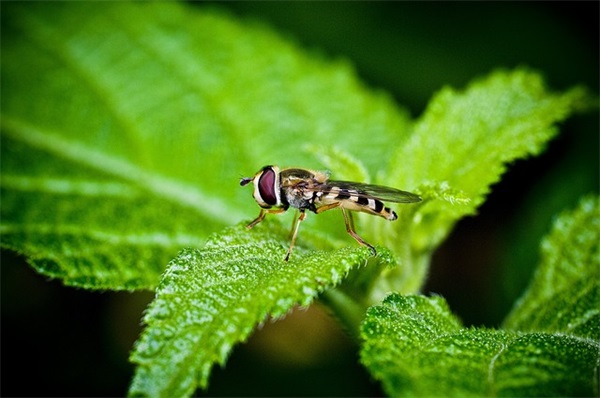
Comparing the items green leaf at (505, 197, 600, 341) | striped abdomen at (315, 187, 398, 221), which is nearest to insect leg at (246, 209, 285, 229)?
striped abdomen at (315, 187, 398, 221)

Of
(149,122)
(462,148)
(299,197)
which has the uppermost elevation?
(149,122)

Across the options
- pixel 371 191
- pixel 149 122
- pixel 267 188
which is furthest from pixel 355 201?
pixel 149 122

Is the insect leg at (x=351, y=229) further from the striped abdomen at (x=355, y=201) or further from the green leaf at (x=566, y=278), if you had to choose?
the green leaf at (x=566, y=278)

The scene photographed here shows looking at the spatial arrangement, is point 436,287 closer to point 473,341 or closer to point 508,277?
point 508,277

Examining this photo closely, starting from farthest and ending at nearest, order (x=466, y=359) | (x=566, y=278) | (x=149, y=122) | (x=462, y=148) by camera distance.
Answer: (x=149, y=122), (x=566, y=278), (x=462, y=148), (x=466, y=359)

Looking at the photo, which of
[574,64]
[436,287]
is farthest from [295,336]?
[574,64]

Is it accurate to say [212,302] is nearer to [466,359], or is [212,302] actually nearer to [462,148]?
[466,359]

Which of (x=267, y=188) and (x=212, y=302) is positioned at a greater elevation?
(x=267, y=188)
